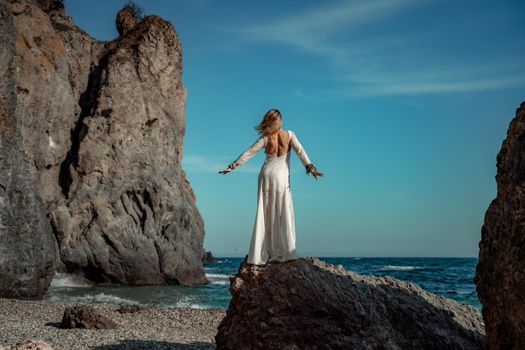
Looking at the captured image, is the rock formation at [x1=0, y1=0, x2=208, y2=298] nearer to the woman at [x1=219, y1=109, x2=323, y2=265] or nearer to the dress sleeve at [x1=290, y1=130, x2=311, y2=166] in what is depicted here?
the woman at [x1=219, y1=109, x2=323, y2=265]

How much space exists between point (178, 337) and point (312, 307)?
17.4 ft

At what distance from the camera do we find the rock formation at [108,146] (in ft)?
95.6

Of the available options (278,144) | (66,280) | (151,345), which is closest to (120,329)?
(151,345)

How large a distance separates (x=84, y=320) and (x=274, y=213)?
6548 millimetres

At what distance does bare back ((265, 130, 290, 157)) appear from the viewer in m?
8.48

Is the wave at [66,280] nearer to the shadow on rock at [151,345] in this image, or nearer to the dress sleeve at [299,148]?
the shadow on rock at [151,345]

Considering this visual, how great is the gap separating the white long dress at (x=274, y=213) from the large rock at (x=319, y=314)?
0.20m

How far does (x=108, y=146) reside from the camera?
1261 inches

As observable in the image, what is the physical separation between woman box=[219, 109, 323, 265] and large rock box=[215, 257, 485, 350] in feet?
0.74

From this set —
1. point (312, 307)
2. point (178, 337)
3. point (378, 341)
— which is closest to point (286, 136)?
point (312, 307)

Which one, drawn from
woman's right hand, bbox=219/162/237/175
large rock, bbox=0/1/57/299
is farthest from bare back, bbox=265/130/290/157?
large rock, bbox=0/1/57/299

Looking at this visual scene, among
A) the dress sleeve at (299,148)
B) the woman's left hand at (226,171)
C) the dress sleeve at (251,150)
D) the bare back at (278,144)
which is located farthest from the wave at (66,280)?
the dress sleeve at (299,148)

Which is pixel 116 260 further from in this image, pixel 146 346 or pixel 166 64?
pixel 146 346

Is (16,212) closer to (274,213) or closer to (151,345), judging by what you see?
(151,345)
